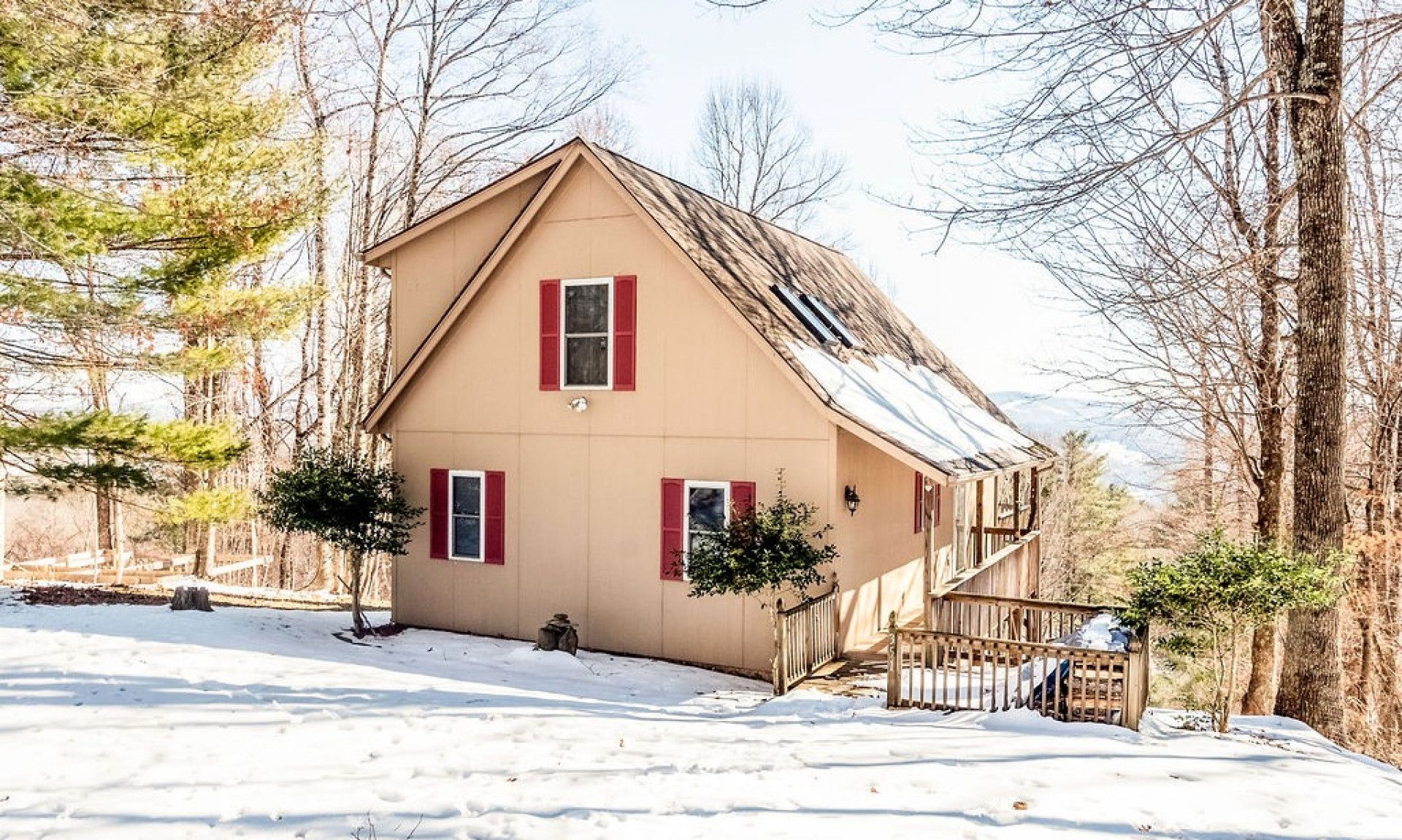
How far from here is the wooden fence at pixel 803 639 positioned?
9711 mm

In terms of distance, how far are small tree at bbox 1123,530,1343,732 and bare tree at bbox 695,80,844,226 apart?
2513 cm

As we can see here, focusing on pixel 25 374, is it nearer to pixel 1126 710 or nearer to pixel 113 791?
pixel 113 791

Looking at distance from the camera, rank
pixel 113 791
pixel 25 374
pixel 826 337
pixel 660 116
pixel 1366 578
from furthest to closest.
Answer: pixel 660 116, pixel 25 374, pixel 1366 578, pixel 826 337, pixel 113 791

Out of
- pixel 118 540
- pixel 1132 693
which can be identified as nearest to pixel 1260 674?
pixel 1132 693

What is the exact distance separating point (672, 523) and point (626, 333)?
2592 mm

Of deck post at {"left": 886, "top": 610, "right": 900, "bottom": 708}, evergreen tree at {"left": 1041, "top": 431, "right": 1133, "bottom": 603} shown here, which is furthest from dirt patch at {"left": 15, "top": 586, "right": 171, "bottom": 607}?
evergreen tree at {"left": 1041, "top": 431, "right": 1133, "bottom": 603}

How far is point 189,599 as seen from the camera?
1266 centimetres

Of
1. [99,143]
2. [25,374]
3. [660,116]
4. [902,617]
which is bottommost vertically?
[902,617]

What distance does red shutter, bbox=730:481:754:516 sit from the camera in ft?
35.9

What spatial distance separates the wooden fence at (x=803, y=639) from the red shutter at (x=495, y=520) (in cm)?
436

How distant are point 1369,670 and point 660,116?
2273 centimetres

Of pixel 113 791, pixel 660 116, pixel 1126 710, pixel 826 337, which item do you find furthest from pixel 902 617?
pixel 660 116

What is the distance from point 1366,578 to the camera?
14648 mm

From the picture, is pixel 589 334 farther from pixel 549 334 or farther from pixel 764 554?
pixel 764 554
